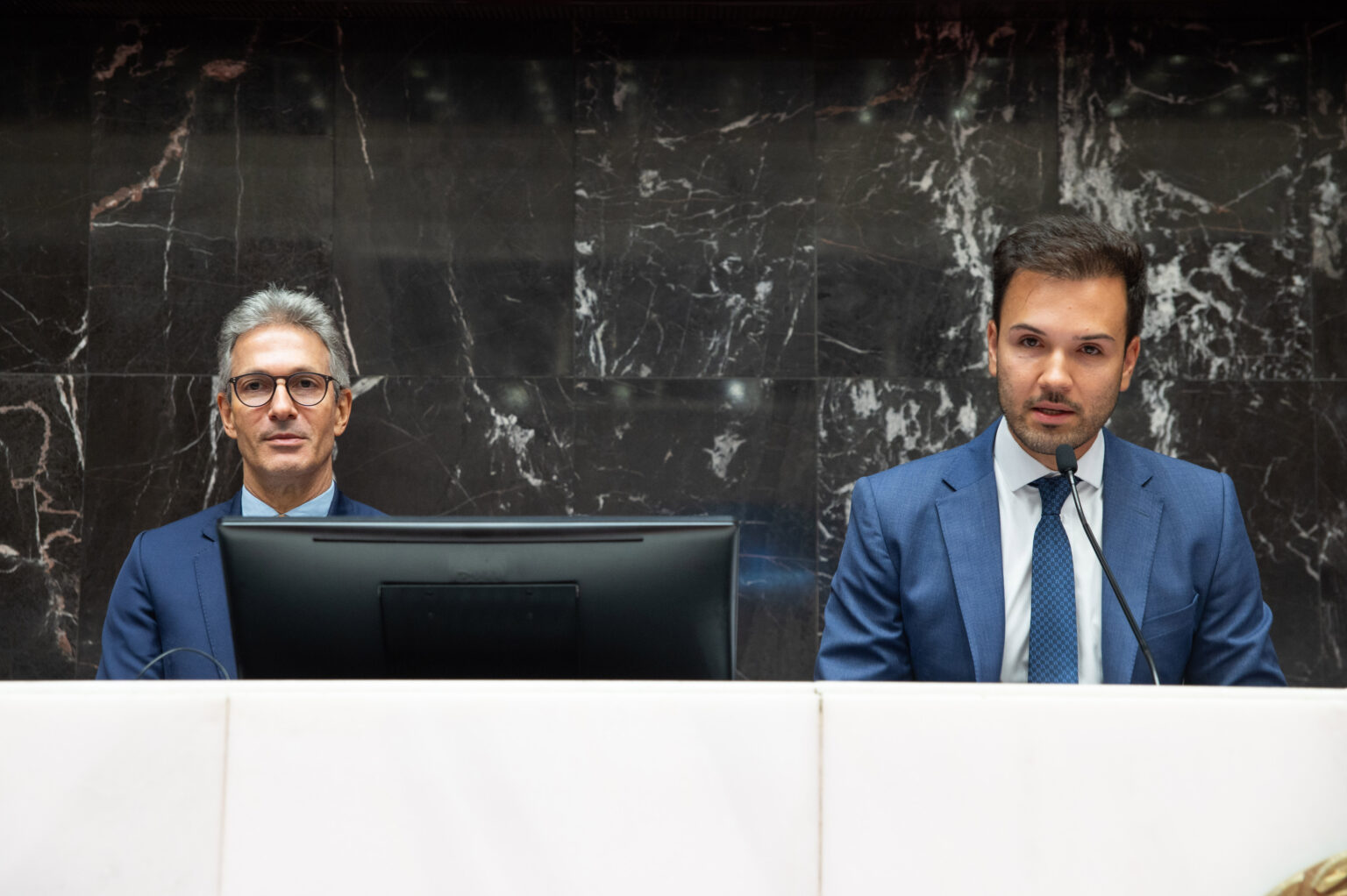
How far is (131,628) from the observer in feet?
5.33

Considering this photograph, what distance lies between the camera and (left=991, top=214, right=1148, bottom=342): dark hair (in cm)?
139

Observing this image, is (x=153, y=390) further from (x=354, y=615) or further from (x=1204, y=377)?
(x=1204, y=377)

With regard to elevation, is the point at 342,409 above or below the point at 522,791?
above

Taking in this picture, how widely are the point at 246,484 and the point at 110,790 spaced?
3.88 feet

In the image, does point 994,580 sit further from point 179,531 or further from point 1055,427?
point 179,531

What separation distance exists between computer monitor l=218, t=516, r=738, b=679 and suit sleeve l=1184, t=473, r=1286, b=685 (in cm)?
81

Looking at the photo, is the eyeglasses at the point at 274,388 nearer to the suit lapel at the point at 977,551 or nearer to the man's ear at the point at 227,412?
the man's ear at the point at 227,412

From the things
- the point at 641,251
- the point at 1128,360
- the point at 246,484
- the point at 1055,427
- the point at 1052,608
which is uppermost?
the point at 641,251

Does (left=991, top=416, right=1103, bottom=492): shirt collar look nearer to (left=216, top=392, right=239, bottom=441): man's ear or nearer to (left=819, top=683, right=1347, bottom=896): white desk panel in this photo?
(left=819, top=683, right=1347, bottom=896): white desk panel

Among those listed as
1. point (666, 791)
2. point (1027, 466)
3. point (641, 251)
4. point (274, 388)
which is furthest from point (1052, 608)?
point (641, 251)

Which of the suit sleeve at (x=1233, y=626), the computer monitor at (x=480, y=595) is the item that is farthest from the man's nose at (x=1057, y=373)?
the computer monitor at (x=480, y=595)

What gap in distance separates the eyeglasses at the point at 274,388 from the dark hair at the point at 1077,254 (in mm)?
1217

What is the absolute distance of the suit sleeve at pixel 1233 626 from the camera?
4.39 feet

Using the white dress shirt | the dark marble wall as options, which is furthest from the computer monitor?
the dark marble wall
